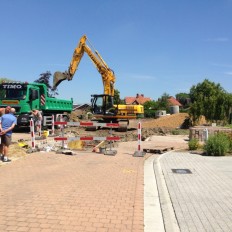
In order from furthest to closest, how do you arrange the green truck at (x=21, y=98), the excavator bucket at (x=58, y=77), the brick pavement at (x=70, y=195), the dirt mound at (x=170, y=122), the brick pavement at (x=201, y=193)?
the dirt mound at (x=170, y=122)
the excavator bucket at (x=58, y=77)
the green truck at (x=21, y=98)
the brick pavement at (x=201, y=193)
the brick pavement at (x=70, y=195)

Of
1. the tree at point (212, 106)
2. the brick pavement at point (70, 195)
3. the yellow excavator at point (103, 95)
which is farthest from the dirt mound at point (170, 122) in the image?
the brick pavement at point (70, 195)

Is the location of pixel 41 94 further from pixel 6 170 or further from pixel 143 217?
pixel 143 217

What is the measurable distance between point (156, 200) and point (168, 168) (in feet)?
13.1

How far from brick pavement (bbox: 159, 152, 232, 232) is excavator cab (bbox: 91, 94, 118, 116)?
53.4 ft

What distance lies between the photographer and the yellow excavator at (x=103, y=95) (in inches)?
1129

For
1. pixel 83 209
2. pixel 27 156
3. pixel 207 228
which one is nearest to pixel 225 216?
pixel 207 228

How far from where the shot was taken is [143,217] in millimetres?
6023

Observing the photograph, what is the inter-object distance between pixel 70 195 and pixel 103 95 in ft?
69.8

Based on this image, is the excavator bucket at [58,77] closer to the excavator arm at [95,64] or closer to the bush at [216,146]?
the excavator arm at [95,64]

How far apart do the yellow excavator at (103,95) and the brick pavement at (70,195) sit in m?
16.9

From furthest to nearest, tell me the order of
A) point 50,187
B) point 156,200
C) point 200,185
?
1. point 200,185
2. point 50,187
3. point 156,200

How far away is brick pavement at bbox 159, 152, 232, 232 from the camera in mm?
5736

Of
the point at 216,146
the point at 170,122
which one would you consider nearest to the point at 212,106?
the point at 170,122

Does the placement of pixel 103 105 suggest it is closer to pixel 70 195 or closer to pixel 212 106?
pixel 212 106
